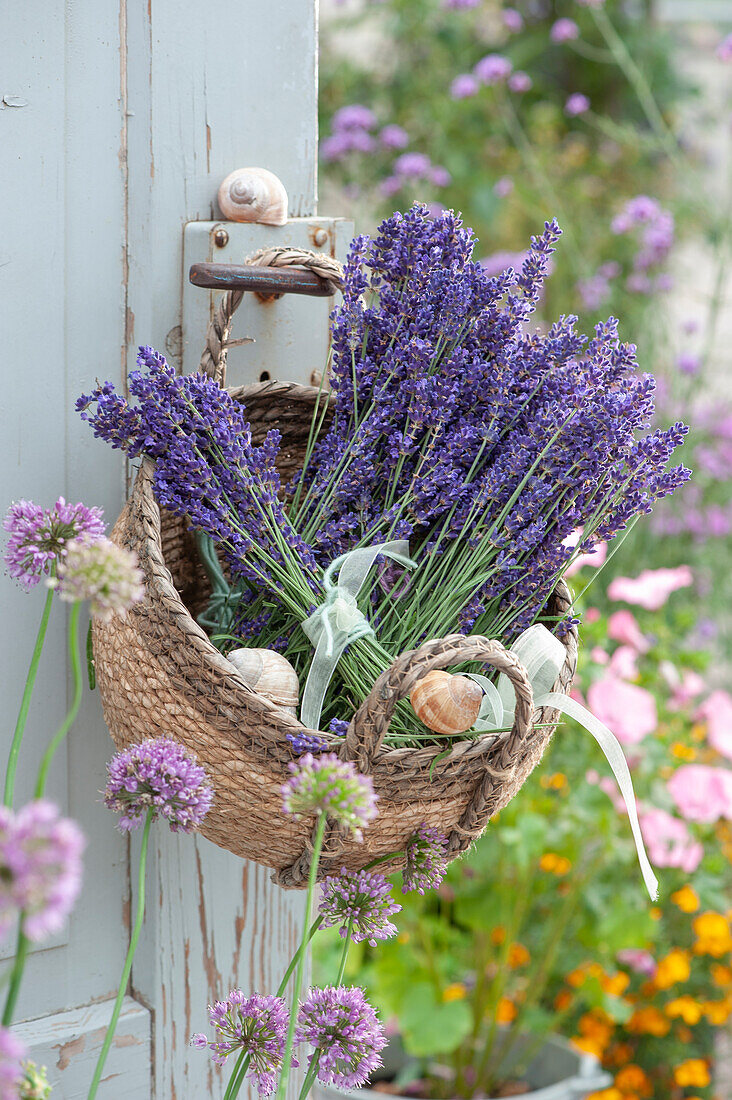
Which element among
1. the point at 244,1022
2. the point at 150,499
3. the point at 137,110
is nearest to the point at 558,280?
the point at 137,110

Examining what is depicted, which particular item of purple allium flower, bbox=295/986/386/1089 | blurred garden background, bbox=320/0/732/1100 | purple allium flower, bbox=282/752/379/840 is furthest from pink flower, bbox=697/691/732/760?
purple allium flower, bbox=282/752/379/840

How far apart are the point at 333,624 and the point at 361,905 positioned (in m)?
0.17

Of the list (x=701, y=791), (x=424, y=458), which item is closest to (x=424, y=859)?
(x=424, y=458)

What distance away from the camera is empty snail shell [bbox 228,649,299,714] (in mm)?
639

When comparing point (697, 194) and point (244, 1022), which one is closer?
point (244, 1022)

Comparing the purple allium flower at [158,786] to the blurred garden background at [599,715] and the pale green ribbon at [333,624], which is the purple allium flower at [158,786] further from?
the blurred garden background at [599,715]

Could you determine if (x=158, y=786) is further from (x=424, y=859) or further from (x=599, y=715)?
(x=599, y=715)

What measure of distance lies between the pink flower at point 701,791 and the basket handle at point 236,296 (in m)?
0.97

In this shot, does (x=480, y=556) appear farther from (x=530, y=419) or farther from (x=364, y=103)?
(x=364, y=103)

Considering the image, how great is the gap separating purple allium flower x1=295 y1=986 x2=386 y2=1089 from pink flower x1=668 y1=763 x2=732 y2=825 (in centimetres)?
97

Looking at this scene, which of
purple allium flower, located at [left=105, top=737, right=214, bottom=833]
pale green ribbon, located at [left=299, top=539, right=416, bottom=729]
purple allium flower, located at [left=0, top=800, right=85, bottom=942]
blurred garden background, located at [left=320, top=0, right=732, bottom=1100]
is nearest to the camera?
purple allium flower, located at [left=0, top=800, right=85, bottom=942]

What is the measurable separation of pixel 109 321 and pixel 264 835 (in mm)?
436

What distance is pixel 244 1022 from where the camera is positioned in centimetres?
58

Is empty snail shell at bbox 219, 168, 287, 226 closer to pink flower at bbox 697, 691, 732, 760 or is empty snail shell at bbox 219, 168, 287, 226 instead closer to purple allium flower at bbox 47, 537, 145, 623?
purple allium flower at bbox 47, 537, 145, 623
